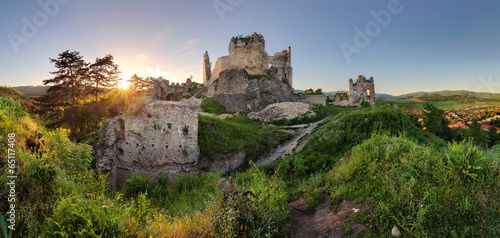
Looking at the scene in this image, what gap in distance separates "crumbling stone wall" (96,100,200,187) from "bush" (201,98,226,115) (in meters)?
14.9

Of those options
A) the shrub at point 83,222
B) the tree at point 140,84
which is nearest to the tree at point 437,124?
the shrub at point 83,222

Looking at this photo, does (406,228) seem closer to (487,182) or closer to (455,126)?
(487,182)

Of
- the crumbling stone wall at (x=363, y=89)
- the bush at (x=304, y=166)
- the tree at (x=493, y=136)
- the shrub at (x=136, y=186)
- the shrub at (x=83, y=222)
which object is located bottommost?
the shrub at (x=136, y=186)

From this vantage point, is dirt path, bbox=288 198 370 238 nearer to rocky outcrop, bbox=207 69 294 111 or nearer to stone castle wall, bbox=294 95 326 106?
rocky outcrop, bbox=207 69 294 111

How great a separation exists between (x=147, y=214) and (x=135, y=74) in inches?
1919

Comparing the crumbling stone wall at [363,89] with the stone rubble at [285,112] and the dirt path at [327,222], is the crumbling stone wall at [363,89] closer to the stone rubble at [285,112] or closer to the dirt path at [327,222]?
the stone rubble at [285,112]

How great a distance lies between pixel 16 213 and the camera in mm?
3072

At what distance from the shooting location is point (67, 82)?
2116 centimetres

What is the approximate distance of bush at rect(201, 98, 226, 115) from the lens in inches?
1022

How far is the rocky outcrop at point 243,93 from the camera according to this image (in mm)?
27438

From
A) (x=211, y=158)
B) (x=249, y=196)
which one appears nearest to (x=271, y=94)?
(x=211, y=158)

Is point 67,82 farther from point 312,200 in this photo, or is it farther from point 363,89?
point 363,89

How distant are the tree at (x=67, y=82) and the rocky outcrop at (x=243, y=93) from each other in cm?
1475

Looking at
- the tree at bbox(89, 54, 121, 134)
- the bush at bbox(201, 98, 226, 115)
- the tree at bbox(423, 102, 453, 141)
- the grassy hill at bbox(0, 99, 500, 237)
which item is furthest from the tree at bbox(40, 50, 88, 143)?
the tree at bbox(423, 102, 453, 141)
